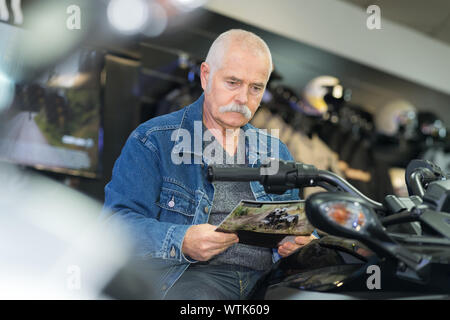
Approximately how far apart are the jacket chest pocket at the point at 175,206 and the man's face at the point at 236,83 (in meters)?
0.28

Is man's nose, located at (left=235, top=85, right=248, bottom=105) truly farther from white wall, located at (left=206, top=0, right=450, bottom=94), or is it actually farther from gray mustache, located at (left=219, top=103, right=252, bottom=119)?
white wall, located at (left=206, top=0, right=450, bottom=94)

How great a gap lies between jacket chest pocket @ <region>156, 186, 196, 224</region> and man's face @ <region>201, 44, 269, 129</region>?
284 millimetres

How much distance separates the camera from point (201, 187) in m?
1.20

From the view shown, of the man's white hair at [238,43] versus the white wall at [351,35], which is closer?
the man's white hair at [238,43]

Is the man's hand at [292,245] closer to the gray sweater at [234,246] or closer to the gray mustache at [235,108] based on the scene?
the gray sweater at [234,246]

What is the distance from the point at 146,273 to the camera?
44.6 inches

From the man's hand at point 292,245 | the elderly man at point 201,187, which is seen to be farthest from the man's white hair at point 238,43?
the man's hand at point 292,245

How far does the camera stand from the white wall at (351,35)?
3.59 m

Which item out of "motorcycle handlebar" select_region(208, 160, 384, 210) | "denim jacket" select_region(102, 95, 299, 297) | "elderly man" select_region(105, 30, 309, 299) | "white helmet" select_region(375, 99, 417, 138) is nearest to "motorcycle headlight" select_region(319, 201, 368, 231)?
"motorcycle handlebar" select_region(208, 160, 384, 210)

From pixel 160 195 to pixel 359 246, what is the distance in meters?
0.52

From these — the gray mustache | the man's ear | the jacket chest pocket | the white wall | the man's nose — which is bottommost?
the jacket chest pocket

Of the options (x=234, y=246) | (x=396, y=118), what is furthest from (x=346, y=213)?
(x=396, y=118)

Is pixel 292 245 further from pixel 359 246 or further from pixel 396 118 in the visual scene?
pixel 396 118

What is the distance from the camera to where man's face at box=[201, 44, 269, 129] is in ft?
4.36
